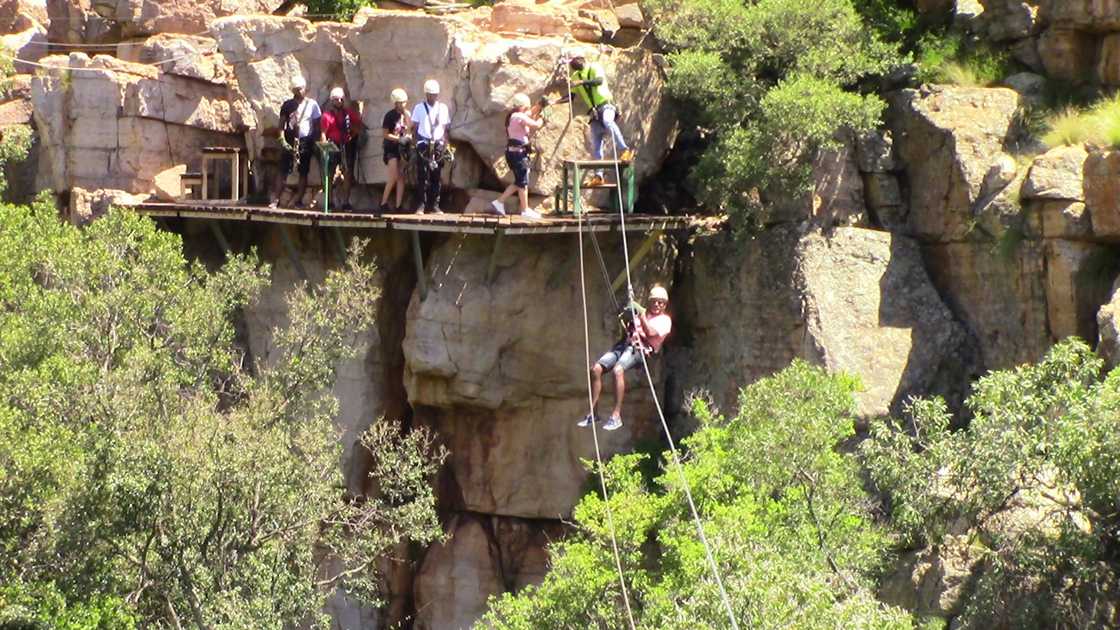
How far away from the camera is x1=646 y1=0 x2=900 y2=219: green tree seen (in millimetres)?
24578

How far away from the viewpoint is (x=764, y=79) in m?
25.2

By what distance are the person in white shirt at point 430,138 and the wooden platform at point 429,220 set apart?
52cm

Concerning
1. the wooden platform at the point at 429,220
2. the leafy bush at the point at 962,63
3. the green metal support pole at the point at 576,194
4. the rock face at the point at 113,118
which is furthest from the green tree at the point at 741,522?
the rock face at the point at 113,118

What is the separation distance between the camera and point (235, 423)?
20.2 m

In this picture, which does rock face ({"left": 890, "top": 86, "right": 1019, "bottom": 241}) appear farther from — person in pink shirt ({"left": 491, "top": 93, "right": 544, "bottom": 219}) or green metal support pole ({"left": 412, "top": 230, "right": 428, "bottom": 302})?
green metal support pole ({"left": 412, "top": 230, "right": 428, "bottom": 302})

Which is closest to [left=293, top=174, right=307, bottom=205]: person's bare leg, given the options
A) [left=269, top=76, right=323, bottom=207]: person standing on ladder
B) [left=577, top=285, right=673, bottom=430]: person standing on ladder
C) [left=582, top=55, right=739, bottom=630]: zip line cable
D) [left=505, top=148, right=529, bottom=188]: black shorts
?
[left=269, top=76, right=323, bottom=207]: person standing on ladder

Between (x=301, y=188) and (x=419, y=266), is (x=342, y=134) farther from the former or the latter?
(x=419, y=266)

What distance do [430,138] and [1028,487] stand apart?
936cm

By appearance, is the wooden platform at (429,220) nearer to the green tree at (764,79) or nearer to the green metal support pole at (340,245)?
the green metal support pole at (340,245)

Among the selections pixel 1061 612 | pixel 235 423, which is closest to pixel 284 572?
pixel 235 423

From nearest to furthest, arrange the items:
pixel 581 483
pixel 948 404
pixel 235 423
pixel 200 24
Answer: pixel 235 423 → pixel 948 404 → pixel 581 483 → pixel 200 24

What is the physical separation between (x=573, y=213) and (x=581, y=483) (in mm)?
3648

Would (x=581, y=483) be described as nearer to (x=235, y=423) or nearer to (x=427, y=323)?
(x=427, y=323)

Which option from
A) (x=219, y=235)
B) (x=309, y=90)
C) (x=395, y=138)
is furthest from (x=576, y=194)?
(x=219, y=235)
